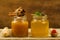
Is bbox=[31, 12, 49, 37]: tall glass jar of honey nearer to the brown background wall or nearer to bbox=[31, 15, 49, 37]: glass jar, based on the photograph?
bbox=[31, 15, 49, 37]: glass jar

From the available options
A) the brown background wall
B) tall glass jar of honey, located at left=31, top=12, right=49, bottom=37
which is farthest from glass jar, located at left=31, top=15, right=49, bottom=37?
the brown background wall

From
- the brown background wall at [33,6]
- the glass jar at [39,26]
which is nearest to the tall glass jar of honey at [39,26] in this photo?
the glass jar at [39,26]

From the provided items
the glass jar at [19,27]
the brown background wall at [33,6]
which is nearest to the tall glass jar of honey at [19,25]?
the glass jar at [19,27]

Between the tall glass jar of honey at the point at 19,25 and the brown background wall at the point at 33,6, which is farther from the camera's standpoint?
the brown background wall at the point at 33,6

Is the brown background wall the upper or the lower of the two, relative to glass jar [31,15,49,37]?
upper

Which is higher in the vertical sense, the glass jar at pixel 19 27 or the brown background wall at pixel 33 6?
the brown background wall at pixel 33 6

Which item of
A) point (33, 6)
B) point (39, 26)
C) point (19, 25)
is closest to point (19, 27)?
point (19, 25)

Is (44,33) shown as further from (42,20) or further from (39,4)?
(39,4)

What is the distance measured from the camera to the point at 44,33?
93 cm

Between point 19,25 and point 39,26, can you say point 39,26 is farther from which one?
point 19,25

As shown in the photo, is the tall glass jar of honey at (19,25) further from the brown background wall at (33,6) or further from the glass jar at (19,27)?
the brown background wall at (33,6)

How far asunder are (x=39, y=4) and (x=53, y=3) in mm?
124

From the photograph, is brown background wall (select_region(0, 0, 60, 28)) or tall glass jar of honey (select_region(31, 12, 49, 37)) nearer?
tall glass jar of honey (select_region(31, 12, 49, 37))

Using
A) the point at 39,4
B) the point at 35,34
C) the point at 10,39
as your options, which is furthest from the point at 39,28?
the point at 39,4
